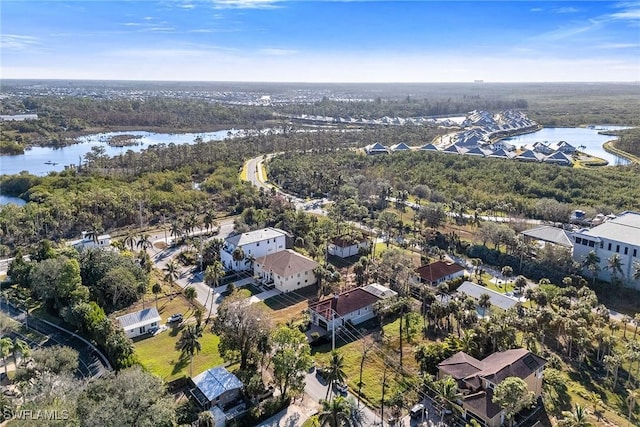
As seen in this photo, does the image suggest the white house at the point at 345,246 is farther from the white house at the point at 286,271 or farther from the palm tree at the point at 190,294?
the palm tree at the point at 190,294

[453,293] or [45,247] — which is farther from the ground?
[45,247]

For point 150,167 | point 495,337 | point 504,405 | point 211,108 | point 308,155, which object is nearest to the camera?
point 504,405

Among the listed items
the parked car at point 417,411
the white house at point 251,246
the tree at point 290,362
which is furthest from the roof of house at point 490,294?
the white house at point 251,246

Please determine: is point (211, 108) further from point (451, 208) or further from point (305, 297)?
point (305, 297)

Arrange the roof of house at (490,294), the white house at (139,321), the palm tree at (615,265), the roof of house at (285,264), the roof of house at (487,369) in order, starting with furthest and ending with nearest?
the roof of house at (285,264) < the palm tree at (615,265) < the roof of house at (490,294) < the white house at (139,321) < the roof of house at (487,369)

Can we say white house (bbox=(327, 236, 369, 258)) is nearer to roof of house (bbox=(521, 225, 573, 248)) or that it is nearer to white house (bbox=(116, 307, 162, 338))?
roof of house (bbox=(521, 225, 573, 248))

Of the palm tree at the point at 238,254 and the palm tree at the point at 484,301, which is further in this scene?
the palm tree at the point at 238,254

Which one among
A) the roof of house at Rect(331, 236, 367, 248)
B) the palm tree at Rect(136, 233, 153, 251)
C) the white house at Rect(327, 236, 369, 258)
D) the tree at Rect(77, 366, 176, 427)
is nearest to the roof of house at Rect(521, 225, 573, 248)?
the white house at Rect(327, 236, 369, 258)

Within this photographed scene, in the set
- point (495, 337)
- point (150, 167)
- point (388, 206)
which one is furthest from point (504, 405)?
point (150, 167)
